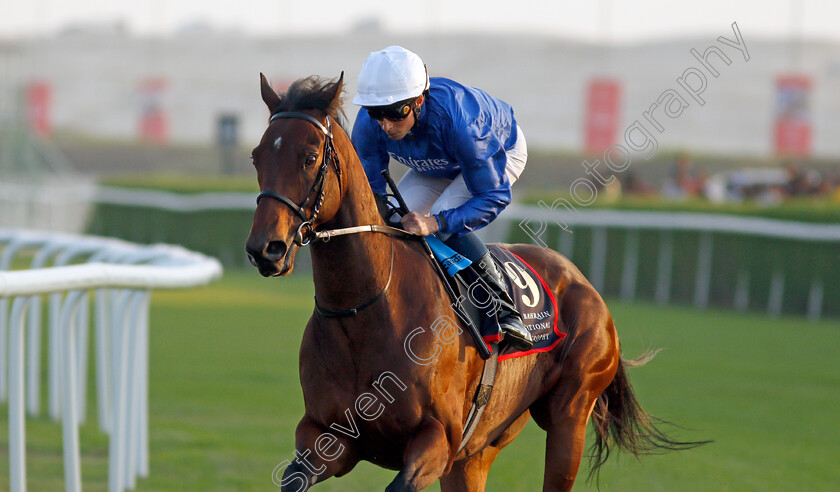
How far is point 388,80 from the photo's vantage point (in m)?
3.10

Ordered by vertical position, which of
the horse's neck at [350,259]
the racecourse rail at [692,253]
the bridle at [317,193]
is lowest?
the racecourse rail at [692,253]

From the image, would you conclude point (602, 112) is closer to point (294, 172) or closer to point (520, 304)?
point (520, 304)

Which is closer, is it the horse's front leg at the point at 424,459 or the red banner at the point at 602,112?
the horse's front leg at the point at 424,459

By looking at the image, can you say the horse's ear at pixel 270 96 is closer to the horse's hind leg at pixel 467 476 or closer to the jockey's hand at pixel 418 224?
the jockey's hand at pixel 418 224

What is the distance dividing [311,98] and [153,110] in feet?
97.4

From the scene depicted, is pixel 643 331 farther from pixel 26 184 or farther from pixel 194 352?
pixel 26 184

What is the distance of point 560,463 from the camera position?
381 cm

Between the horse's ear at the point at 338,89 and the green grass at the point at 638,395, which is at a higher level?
the horse's ear at the point at 338,89

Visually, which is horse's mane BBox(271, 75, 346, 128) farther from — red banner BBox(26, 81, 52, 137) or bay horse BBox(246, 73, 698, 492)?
red banner BBox(26, 81, 52, 137)

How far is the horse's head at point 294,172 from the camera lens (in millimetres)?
2594

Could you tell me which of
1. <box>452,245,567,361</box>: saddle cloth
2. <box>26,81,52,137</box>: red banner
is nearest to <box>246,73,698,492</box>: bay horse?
<box>452,245,567,361</box>: saddle cloth

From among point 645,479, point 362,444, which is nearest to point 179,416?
point 645,479

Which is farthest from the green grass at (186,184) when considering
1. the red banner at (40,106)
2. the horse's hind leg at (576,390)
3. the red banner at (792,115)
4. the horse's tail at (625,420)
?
the red banner at (40,106)

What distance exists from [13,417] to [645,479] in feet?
10.7
